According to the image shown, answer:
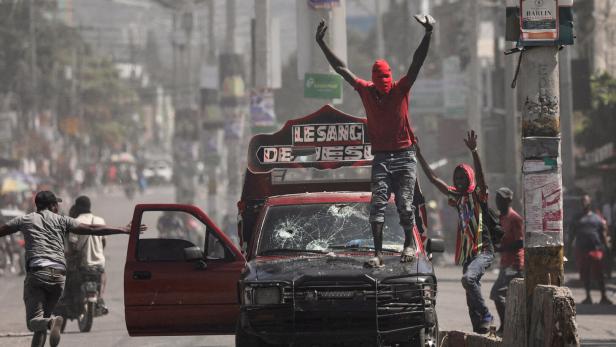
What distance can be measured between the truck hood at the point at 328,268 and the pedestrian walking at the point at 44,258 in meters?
2.07

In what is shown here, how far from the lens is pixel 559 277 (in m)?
11.0

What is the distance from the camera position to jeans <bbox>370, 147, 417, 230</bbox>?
11453 mm

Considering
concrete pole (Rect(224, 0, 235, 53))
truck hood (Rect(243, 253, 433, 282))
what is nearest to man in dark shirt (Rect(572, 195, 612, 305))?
truck hood (Rect(243, 253, 433, 282))

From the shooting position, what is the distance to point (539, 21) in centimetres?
1091

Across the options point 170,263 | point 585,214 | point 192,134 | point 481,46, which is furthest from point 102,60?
point 170,263

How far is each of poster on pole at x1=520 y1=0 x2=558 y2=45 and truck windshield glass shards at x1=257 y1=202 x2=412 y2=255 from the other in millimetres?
2035

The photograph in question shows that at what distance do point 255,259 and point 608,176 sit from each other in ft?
85.5

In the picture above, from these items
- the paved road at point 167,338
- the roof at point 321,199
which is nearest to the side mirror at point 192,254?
the roof at point 321,199

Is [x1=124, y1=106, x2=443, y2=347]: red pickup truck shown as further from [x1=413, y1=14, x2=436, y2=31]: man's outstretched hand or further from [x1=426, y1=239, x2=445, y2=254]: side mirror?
[x1=413, y1=14, x2=436, y2=31]: man's outstretched hand

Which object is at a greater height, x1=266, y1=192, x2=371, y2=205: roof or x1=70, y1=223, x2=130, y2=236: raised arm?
x1=266, y1=192, x2=371, y2=205: roof

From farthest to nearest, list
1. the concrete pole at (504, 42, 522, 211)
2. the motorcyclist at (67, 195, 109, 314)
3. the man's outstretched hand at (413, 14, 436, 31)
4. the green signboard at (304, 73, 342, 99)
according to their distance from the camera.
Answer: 1. the concrete pole at (504, 42, 522, 211)
2. the green signboard at (304, 73, 342, 99)
3. the motorcyclist at (67, 195, 109, 314)
4. the man's outstretched hand at (413, 14, 436, 31)

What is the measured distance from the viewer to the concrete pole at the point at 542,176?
11.0 metres

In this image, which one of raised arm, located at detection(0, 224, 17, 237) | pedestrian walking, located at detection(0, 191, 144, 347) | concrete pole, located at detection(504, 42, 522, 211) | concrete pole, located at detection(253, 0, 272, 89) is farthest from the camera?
concrete pole, located at detection(504, 42, 522, 211)

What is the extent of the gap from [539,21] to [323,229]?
8.37 ft
